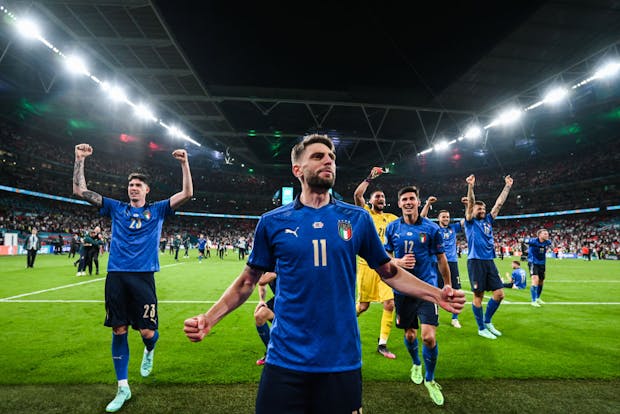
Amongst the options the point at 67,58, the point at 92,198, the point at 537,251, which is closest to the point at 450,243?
the point at 537,251

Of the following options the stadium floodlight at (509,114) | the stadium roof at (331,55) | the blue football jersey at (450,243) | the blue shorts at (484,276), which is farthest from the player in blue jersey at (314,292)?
the stadium floodlight at (509,114)

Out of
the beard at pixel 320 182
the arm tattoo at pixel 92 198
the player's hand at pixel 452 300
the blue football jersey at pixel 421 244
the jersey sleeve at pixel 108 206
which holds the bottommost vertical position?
the player's hand at pixel 452 300

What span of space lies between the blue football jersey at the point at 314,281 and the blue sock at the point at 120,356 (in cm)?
278

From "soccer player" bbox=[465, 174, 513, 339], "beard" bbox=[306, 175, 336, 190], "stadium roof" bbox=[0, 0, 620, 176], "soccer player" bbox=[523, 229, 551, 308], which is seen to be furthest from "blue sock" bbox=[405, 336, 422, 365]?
"stadium roof" bbox=[0, 0, 620, 176]

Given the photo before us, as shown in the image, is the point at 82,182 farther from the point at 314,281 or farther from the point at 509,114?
the point at 509,114

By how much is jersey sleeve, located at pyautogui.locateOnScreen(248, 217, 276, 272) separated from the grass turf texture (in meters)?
2.28

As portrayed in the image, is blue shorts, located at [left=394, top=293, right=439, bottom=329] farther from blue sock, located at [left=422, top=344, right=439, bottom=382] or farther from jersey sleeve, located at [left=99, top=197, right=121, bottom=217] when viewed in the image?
jersey sleeve, located at [left=99, top=197, right=121, bottom=217]

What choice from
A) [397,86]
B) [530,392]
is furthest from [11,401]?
[397,86]

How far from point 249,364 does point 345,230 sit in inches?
144

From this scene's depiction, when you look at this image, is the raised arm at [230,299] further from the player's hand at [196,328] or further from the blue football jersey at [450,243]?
the blue football jersey at [450,243]

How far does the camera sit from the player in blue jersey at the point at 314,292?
71.5 inches

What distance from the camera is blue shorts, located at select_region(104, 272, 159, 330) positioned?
154 inches

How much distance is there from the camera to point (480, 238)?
23.1ft

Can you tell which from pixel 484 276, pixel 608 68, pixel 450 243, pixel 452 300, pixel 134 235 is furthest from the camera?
pixel 608 68
